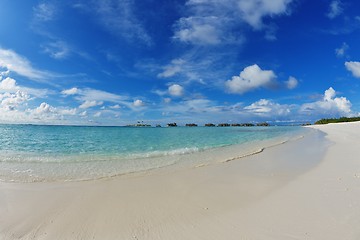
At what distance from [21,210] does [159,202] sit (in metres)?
3.40

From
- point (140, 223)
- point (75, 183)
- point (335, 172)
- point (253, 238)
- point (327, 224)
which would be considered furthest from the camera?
point (335, 172)

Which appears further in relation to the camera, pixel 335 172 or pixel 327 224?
pixel 335 172

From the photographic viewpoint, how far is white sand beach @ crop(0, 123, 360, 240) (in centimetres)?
403

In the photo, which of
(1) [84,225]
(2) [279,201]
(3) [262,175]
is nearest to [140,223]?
(1) [84,225]

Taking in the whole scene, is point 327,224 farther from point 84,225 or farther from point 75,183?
point 75,183

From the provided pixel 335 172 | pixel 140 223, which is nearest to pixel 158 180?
pixel 140 223

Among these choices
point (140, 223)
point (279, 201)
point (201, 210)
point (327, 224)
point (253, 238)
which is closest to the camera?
point (253, 238)

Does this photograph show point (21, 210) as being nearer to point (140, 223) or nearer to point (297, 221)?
point (140, 223)

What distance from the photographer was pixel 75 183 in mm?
7523

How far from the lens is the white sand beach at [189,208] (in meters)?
4.03

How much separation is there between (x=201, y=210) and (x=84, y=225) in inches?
102

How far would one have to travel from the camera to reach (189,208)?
5207mm

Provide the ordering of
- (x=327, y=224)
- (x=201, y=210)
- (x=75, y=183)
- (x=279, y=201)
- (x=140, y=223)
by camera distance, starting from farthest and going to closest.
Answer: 1. (x=75, y=183)
2. (x=279, y=201)
3. (x=201, y=210)
4. (x=140, y=223)
5. (x=327, y=224)

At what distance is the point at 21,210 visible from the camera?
518 centimetres
